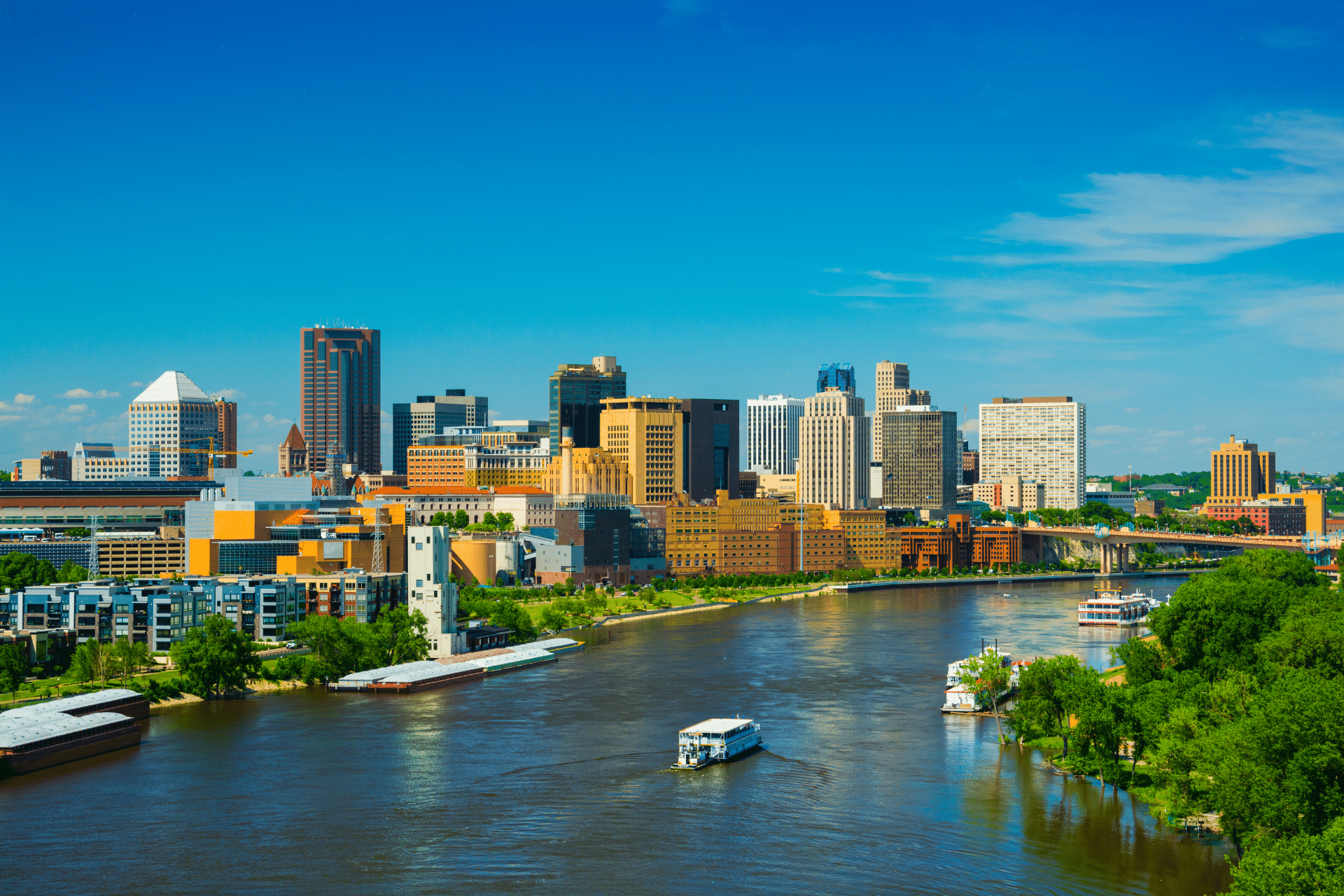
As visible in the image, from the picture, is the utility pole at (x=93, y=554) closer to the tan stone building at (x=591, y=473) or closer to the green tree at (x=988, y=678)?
the tan stone building at (x=591, y=473)

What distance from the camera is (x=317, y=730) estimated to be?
5338 centimetres

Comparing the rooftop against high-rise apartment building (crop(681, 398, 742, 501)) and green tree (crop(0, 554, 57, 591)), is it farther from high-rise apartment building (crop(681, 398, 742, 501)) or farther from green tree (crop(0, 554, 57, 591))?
high-rise apartment building (crop(681, 398, 742, 501))

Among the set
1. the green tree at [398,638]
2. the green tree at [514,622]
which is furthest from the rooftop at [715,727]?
the green tree at [514,622]

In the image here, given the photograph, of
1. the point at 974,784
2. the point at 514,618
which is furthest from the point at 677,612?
the point at 974,784

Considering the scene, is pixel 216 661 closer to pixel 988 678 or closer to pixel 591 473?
pixel 988 678

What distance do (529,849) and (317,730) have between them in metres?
19.6

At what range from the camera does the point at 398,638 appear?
235 ft

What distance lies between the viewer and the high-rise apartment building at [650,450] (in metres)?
175

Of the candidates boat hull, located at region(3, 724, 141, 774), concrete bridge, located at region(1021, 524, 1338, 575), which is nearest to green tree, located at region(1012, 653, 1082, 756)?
boat hull, located at region(3, 724, 141, 774)

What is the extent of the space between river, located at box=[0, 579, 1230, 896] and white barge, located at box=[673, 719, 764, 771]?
2.48 ft

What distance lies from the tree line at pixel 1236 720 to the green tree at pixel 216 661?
33.7 meters

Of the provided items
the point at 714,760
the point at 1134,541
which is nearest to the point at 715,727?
the point at 714,760

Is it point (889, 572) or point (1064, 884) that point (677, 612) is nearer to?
point (889, 572)

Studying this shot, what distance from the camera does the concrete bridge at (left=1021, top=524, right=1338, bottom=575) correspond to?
169375 mm
